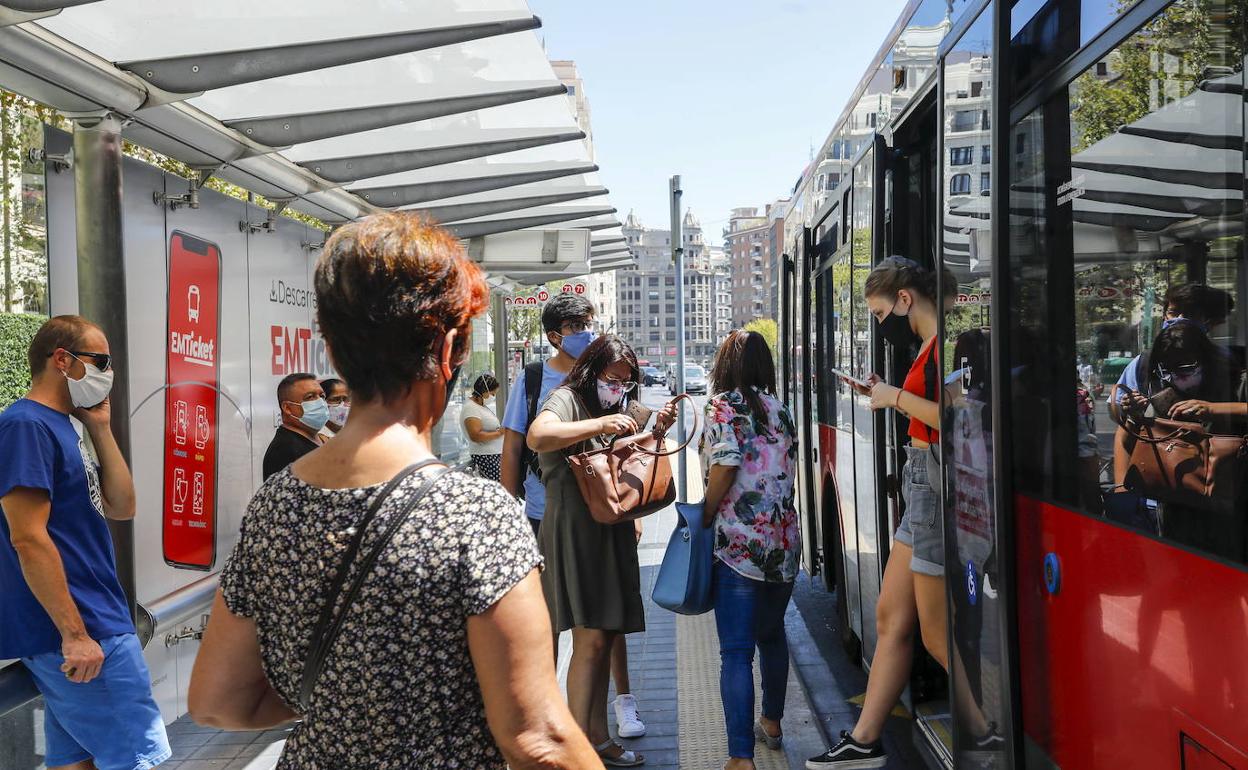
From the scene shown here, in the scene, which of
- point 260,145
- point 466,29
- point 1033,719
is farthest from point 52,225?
point 1033,719

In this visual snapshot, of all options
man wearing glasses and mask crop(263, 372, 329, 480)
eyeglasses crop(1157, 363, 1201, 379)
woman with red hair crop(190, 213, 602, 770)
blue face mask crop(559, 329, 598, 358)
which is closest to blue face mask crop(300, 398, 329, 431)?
man wearing glasses and mask crop(263, 372, 329, 480)

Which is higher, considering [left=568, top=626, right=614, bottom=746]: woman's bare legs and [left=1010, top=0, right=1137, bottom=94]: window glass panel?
[left=1010, top=0, right=1137, bottom=94]: window glass panel

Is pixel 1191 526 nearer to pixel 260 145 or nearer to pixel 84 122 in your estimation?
pixel 84 122

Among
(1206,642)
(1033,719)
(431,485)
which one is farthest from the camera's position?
(1033,719)

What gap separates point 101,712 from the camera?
12.6ft

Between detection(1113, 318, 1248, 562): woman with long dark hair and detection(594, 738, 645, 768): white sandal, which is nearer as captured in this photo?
detection(1113, 318, 1248, 562): woman with long dark hair

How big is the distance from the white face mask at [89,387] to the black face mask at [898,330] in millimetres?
3159

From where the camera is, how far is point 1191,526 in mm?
2158

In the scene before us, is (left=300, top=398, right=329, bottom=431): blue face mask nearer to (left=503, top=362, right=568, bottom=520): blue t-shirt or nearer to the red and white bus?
(left=503, top=362, right=568, bottom=520): blue t-shirt

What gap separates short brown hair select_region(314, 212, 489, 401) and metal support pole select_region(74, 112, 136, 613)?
129 inches

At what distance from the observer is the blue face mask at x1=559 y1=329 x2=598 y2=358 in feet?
16.4

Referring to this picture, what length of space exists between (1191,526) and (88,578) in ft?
11.5

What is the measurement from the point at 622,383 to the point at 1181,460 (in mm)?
2693

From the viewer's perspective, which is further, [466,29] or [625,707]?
[625,707]
